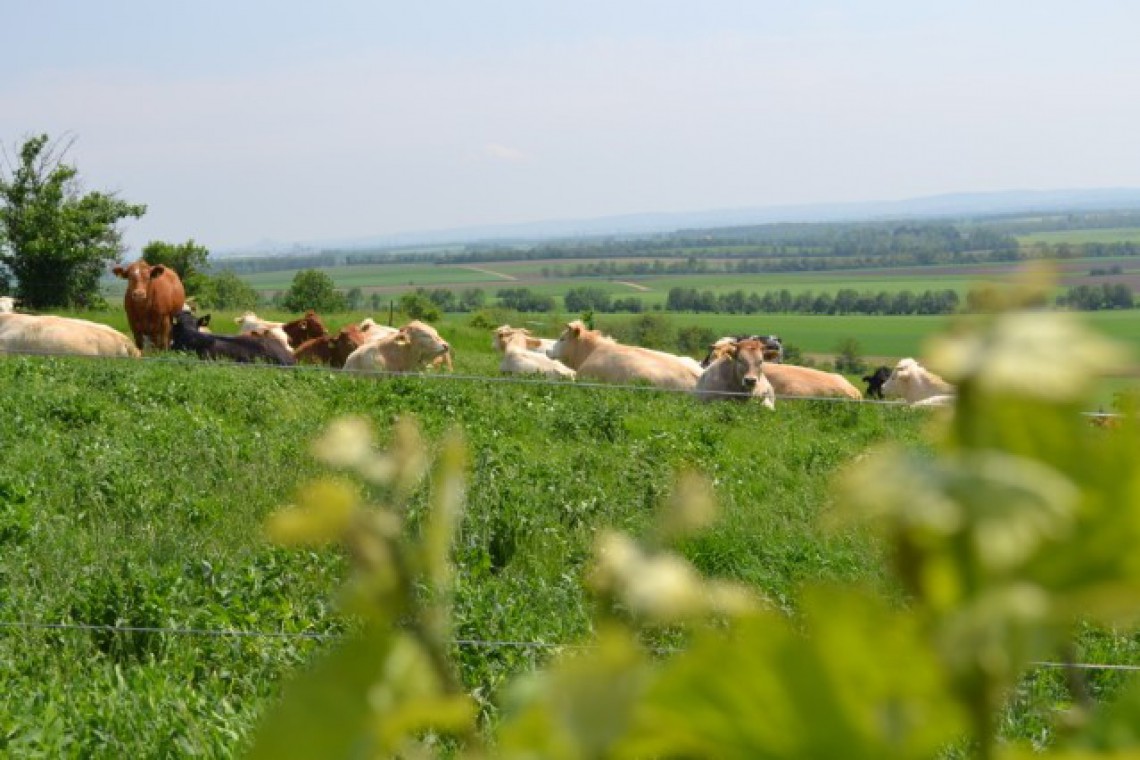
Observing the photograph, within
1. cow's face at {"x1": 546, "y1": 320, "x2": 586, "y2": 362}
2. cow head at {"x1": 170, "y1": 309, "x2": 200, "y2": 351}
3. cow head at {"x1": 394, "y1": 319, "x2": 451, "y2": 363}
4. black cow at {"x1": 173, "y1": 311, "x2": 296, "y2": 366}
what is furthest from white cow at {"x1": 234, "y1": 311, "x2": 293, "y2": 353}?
cow's face at {"x1": 546, "y1": 320, "x2": 586, "y2": 362}

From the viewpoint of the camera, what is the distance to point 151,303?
17.6 metres

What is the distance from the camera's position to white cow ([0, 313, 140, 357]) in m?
16.0

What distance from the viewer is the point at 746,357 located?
1401 cm

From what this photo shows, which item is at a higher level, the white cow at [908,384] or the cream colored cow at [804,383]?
the cream colored cow at [804,383]

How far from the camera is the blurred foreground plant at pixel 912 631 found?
0.26 meters

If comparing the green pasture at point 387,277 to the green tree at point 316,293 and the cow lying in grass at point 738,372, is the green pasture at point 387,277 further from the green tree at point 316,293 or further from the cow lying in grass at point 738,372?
the cow lying in grass at point 738,372

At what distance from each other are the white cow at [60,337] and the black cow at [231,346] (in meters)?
0.76

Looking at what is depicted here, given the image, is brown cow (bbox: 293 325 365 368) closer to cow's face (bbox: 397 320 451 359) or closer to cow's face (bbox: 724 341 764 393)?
cow's face (bbox: 397 320 451 359)

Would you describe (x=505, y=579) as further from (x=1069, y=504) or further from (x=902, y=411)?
(x=902, y=411)

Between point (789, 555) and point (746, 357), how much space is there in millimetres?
7483

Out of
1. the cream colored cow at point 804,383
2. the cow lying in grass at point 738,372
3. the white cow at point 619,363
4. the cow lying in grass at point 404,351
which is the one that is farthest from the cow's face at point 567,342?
the cow lying in grass at point 738,372

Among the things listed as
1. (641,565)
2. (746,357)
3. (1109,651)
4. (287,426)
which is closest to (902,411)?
(746,357)

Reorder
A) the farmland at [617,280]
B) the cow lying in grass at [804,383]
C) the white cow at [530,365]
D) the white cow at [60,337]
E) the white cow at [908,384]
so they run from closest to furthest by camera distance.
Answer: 1. the cow lying in grass at [804,383]
2. the white cow at [530,365]
3. the white cow at [60,337]
4. the white cow at [908,384]
5. the farmland at [617,280]

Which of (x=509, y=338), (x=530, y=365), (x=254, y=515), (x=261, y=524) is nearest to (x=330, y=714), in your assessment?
(x=261, y=524)
